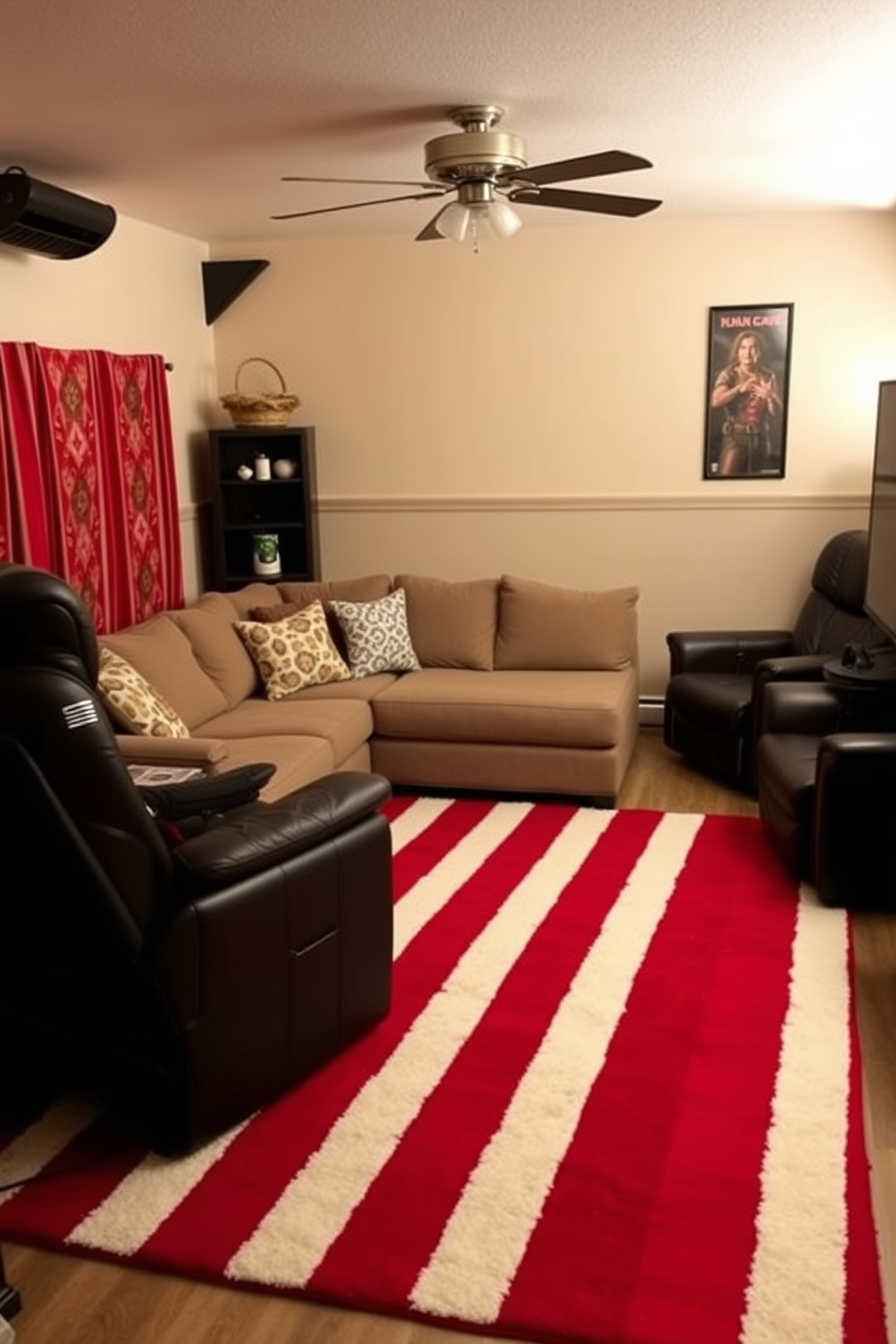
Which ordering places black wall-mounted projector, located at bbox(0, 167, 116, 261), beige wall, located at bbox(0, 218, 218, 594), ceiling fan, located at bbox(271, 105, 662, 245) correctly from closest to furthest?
1. ceiling fan, located at bbox(271, 105, 662, 245)
2. black wall-mounted projector, located at bbox(0, 167, 116, 261)
3. beige wall, located at bbox(0, 218, 218, 594)

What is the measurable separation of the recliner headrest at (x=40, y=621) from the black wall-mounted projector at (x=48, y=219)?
82.7 inches

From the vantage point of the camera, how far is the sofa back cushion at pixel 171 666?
4195 mm

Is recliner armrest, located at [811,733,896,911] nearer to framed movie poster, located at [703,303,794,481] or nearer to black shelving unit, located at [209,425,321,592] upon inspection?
framed movie poster, located at [703,303,794,481]

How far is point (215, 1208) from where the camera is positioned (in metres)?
2.27

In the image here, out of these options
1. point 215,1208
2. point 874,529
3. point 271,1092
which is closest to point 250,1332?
point 215,1208

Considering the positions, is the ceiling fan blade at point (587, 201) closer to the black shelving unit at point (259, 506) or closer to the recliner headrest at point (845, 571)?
the recliner headrest at point (845, 571)

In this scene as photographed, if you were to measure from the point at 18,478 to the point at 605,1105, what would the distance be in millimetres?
2840

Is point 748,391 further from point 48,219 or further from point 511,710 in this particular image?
point 48,219

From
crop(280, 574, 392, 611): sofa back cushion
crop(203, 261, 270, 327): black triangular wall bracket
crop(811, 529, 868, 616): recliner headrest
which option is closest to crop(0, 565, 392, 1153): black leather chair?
crop(280, 574, 392, 611): sofa back cushion

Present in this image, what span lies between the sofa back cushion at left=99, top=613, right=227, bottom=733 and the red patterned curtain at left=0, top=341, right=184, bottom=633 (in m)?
0.25

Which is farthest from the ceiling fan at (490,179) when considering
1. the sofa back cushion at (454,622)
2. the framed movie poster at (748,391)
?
the framed movie poster at (748,391)

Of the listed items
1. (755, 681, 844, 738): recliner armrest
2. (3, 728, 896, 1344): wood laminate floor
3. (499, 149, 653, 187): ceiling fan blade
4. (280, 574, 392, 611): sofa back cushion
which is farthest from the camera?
(280, 574, 392, 611): sofa back cushion

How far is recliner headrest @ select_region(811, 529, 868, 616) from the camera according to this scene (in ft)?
16.0

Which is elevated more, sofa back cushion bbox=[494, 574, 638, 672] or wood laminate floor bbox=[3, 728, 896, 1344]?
sofa back cushion bbox=[494, 574, 638, 672]
